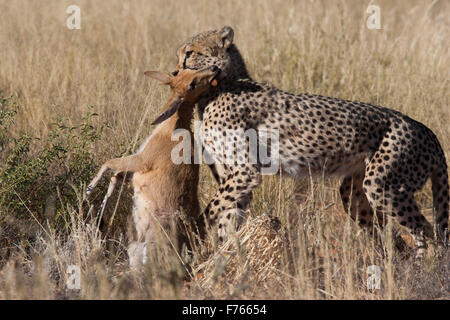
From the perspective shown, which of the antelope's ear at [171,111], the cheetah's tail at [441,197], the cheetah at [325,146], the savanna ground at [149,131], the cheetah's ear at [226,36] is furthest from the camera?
the cheetah's ear at [226,36]

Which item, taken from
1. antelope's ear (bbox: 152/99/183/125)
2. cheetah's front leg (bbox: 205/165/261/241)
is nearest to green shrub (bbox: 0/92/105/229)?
antelope's ear (bbox: 152/99/183/125)

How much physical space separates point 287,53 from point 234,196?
3185 mm

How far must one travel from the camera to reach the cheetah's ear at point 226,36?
5031 millimetres

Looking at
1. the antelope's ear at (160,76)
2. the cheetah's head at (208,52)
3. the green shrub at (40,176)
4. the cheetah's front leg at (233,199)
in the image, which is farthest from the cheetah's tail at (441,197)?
the green shrub at (40,176)

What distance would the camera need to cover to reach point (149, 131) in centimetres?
571

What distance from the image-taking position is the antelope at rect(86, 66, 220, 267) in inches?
177

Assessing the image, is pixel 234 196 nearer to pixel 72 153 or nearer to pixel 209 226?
pixel 209 226

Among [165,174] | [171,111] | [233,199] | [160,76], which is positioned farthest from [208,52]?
[233,199]

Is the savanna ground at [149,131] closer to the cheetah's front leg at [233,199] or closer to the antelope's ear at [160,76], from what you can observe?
the cheetah's front leg at [233,199]

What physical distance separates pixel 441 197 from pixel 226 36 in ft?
6.73

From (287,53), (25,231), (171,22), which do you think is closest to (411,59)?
(287,53)

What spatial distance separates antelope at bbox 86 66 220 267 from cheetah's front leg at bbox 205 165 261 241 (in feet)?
0.57

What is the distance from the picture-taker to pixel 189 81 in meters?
4.62

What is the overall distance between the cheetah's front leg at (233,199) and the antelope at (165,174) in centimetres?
17
